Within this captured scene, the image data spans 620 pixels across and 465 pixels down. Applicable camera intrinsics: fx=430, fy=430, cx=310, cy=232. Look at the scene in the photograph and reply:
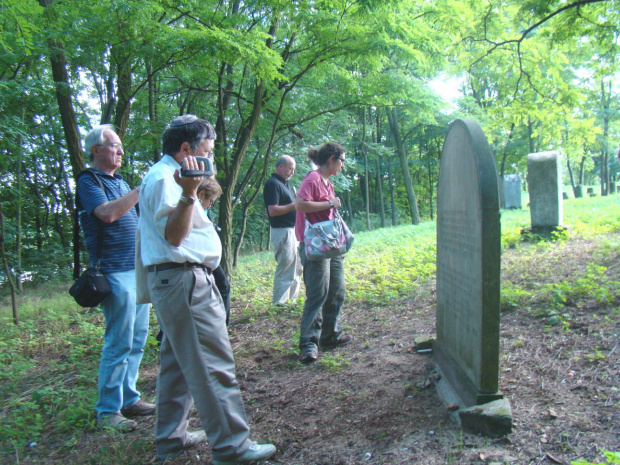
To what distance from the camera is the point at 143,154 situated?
39.9ft

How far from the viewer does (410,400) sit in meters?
3.01

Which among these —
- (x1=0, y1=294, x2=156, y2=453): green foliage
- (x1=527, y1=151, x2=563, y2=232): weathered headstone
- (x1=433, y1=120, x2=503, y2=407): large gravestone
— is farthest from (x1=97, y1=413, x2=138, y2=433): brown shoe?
(x1=527, y1=151, x2=563, y2=232): weathered headstone

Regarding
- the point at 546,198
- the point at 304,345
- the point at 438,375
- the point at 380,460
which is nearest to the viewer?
the point at 380,460

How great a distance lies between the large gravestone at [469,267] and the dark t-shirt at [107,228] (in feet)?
7.74

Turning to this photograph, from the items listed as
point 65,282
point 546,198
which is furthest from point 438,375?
point 65,282

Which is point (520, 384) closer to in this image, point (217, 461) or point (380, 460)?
point (380, 460)

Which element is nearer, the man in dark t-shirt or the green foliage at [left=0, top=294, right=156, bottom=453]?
the green foliage at [left=0, top=294, right=156, bottom=453]

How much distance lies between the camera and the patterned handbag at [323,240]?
4031 mm

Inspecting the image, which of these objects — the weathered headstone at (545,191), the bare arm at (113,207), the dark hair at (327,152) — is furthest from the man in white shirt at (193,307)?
the weathered headstone at (545,191)

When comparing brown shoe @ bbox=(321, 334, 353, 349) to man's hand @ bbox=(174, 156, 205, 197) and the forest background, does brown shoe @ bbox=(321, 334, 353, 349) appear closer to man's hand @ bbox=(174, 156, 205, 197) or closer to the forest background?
man's hand @ bbox=(174, 156, 205, 197)

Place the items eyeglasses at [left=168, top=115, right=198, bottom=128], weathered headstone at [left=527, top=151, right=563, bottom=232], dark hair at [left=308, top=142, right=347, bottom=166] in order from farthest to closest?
weathered headstone at [left=527, top=151, right=563, bottom=232], dark hair at [left=308, top=142, right=347, bottom=166], eyeglasses at [left=168, top=115, right=198, bottom=128]

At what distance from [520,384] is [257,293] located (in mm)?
4748

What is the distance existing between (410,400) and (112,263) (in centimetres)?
231

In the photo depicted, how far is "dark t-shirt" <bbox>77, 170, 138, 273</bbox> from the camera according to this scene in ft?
9.90
